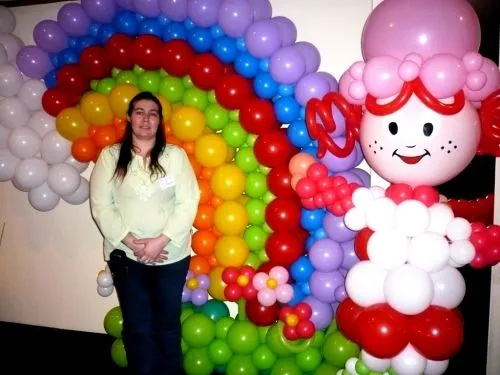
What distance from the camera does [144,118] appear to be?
6.09 ft

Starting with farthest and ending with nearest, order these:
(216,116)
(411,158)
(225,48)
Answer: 1. (216,116)
2. (225,48)
3. (411,158)

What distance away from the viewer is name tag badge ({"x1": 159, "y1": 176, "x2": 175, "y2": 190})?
1.86m

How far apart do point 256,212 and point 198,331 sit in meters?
0.84

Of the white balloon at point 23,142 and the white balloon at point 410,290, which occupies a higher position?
the white balloon at point 23,142

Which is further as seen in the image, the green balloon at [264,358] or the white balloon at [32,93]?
the white balloon at [32,93]

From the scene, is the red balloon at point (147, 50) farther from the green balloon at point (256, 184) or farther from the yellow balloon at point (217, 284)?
the yellow balloon at point (217, 284)

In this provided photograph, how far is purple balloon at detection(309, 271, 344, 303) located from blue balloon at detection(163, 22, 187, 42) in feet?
5.61

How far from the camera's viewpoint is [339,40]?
7.52 feet

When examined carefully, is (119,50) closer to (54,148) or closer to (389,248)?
(54,148)

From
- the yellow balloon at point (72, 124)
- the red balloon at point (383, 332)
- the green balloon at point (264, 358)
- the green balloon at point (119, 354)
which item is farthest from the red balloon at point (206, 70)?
the green balloon at point (119, 354)

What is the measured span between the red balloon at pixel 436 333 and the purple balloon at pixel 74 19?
2634mm

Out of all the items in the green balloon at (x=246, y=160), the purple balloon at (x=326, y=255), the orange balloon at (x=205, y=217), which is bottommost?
the purple balloon at (x=326, y=255)

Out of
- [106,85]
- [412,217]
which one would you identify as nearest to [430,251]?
[412,217]

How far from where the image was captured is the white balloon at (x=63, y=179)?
243cm
